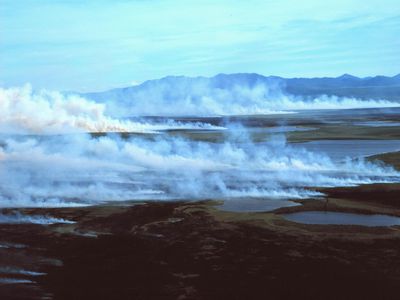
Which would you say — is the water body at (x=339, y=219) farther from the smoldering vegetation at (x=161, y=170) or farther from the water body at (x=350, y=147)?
the water body at (x=350, y=147)

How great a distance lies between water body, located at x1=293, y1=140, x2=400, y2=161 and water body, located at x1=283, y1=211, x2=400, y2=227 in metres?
26.5

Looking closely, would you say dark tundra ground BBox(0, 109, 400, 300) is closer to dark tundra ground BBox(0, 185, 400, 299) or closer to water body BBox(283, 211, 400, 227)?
dark tundra ground BBox(0, 185, 400, 299)

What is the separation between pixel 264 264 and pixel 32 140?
62811 mm

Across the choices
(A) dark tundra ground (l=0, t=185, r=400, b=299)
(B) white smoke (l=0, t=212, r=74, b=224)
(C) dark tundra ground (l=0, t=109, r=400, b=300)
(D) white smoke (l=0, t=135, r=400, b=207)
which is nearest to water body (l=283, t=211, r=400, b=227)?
(C) dark tundra ground (l=0, t=109, r=400, b=300)

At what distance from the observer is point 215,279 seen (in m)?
22.9

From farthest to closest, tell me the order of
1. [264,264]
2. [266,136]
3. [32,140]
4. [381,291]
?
[266,136] → [32,140] → [264,264] → [381,291]

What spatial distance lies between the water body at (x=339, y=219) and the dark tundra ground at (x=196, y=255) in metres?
0.76

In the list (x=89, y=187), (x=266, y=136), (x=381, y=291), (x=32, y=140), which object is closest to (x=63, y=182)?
(x=89, y=187)

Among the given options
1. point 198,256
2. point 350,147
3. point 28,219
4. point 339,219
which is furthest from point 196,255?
point 350,147

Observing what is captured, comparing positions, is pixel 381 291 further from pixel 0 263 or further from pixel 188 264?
pixel 0 263

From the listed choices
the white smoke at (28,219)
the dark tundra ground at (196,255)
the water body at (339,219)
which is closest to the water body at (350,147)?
the water body at (339,219)

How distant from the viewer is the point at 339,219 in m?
32.6

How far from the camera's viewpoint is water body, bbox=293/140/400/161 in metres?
63.8

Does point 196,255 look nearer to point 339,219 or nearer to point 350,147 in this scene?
point 339,219
